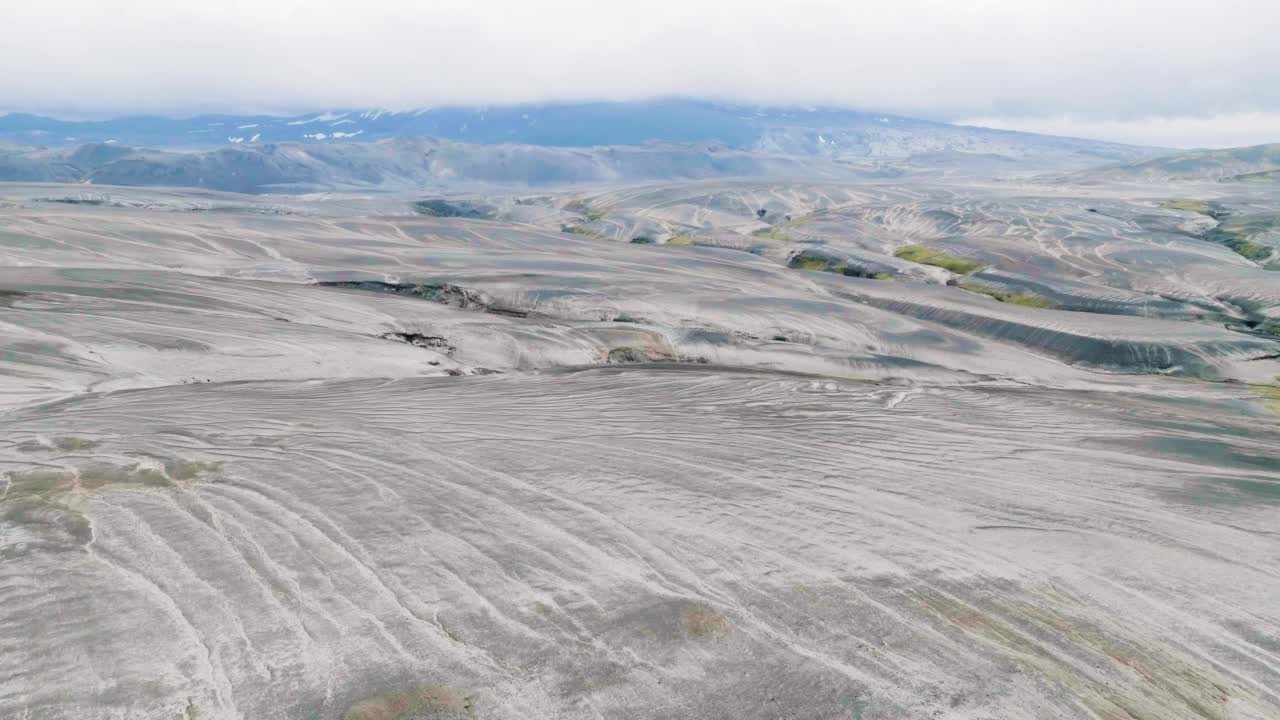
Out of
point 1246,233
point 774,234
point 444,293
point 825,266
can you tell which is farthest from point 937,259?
point 444,293

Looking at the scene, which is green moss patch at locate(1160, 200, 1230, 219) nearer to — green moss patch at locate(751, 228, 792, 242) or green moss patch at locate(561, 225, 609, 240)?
green moss patch at locate(751, 228, 792, 242)

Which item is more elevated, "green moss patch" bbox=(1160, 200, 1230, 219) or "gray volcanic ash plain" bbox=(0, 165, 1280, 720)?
"green moss patch" bbox=(1160, 200, 1230, 219)

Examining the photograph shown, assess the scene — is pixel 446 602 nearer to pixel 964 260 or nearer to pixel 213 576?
pixel 213 576

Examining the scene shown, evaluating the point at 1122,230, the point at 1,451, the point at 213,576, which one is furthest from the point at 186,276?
the point at 1122,230

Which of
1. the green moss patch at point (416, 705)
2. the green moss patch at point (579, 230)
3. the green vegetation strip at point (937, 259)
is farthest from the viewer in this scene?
the green moss patch at point (579, 230)

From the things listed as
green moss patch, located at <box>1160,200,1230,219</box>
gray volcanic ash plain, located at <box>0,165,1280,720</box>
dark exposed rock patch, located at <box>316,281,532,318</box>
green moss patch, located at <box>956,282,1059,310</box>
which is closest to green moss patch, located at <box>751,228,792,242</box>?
green moss patch, located at <box>956,282,1059,310</box>

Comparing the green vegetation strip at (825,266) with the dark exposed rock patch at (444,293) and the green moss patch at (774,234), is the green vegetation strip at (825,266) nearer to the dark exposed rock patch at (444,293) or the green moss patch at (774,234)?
the green moss patch at (774,234)

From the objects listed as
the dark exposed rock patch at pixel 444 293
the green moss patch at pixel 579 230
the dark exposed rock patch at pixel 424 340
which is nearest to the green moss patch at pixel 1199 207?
the green moss patch at pixel 579 230
